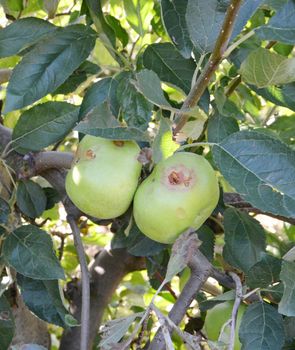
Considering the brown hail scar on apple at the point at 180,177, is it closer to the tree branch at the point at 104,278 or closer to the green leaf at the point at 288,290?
the green leaf at the point at 288,290

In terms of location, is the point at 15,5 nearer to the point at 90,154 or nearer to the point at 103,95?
the point at 103,95

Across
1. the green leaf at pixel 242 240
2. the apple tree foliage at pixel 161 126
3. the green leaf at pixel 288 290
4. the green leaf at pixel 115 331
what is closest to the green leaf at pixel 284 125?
the apple tree foliage at pixel 161 126

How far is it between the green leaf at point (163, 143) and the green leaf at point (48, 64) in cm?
20

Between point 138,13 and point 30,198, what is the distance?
14.9 inches

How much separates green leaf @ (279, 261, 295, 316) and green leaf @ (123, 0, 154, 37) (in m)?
0.48

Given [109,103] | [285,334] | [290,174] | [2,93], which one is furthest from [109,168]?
[2,93]

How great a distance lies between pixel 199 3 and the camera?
0.90 metres

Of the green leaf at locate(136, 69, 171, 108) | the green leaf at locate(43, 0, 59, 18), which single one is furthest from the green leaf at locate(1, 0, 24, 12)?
the green leaf at locate(136, 69, 171, 108)

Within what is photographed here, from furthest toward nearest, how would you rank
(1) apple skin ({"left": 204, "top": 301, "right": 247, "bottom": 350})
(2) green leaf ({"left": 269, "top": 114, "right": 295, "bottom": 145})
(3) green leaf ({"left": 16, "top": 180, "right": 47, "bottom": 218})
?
(2) green leaf ({"left": 269, "top": 114, "right": 295, "bottom": 145}) → (3) green leaf ({"left": 16, "top": 180, "right": 47, "bottom": 218}) → (1) apple skin ({"left": 204, "top": 301, "right": 247, "bottom": 350})

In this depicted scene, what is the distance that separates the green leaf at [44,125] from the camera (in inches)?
40.5

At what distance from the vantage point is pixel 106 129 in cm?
88

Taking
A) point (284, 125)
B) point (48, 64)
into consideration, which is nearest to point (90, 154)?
point (48, 64)

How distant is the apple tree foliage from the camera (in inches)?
33.7

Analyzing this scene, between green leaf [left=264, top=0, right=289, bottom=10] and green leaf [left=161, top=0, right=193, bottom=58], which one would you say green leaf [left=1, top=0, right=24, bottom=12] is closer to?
green leaf [left=161, top=0, right=193, bottom=58]
